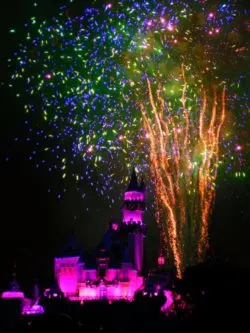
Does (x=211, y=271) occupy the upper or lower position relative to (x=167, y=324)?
upper

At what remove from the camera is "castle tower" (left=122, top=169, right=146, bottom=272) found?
246 feet

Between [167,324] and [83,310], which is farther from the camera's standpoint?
[83,310]

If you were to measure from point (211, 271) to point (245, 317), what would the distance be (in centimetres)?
738

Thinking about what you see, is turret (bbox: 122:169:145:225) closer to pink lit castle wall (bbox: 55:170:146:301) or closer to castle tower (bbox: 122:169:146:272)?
castle tower (bbox: 122:169:146:272)

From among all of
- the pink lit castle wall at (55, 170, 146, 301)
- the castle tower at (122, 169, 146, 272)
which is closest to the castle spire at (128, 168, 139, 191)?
the castle tower at (122, 169, 146, 272)

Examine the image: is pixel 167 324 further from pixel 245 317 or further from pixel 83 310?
pixel 83 310

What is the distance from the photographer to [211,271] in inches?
1646

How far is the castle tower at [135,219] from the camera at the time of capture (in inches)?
2948

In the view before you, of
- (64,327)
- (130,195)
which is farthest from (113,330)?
(64,327)

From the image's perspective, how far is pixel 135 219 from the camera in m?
79.6

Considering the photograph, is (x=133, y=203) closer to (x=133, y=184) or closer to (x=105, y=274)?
(x=133, y=184)

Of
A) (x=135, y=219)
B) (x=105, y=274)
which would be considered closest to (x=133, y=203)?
(x=135, y=219)

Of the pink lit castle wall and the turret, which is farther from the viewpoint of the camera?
the turret

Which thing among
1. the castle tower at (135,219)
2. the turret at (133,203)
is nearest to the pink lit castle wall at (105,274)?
the castle tower at (135,219)
